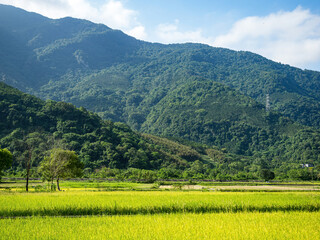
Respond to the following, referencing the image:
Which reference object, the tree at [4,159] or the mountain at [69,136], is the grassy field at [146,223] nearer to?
the tree at [4,159]

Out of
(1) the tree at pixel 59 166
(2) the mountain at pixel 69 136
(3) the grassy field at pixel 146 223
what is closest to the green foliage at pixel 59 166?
(1) the tree at pixel 59 166

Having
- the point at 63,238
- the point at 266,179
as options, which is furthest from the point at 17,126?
the point at 63,238

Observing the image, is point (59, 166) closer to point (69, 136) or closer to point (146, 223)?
point (146, 223)

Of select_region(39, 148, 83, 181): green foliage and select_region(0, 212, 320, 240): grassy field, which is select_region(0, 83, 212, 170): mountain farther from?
select_region(0, 212, 320, 240): grassy field

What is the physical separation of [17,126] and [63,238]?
3871 inches

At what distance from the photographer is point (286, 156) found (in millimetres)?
157625

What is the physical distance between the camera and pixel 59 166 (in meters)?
39.7

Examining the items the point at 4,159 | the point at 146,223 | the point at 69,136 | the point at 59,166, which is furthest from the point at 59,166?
the point at 69,136

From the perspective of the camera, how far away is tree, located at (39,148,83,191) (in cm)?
3976

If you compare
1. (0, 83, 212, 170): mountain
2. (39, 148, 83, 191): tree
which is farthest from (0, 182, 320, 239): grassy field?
(0, 83, 212, 170): mountain

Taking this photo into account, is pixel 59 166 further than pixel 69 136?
No

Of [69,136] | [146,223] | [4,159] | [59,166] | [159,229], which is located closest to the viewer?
[159,229]

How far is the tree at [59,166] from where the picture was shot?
130ft

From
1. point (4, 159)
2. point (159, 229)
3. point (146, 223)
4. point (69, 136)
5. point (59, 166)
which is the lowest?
point (146, 223)
